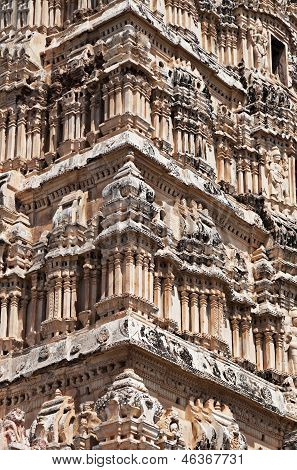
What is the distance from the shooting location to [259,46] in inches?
1189

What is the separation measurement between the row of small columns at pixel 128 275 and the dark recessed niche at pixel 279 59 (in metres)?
12.1

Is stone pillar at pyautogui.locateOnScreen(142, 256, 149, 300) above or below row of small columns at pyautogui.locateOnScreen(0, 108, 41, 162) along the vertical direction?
below

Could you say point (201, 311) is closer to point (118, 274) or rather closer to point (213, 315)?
point (213, 315)

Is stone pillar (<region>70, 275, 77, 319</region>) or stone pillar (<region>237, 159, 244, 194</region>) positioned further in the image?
stone pillar (<region>237, 159, 244, 194</region>)

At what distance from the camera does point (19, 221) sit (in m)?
23.9

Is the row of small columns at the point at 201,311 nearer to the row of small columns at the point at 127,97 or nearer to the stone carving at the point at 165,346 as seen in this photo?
the stone carving at the point at 165,346

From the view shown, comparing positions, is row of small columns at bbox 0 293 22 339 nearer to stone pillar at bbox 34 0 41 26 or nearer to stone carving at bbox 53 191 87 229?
stone carving at bbox 53 191 87 229

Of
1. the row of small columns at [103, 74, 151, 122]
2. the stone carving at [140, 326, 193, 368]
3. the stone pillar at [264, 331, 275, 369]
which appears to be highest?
the row of small columns at [103, 74, 151, 122]

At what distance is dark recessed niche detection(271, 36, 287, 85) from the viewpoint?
31.3 m

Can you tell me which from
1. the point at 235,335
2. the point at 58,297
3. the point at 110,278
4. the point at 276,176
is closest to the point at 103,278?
the point at 110,278

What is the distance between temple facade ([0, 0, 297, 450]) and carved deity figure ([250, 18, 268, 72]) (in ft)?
2.74

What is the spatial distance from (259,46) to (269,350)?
34.1 ft

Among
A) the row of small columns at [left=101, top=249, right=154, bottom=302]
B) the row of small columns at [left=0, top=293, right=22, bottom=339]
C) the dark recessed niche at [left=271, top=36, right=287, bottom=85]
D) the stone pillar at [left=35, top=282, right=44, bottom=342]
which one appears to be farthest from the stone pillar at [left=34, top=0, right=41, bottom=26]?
the row of small columns at [left=101, top=249, right=154, bottom=302]
